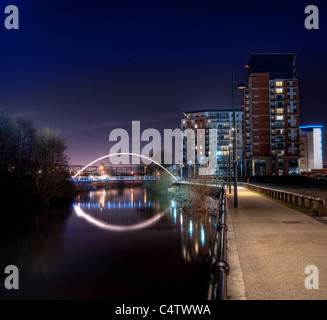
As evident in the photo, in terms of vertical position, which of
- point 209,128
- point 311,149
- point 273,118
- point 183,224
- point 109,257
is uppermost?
point 209,128

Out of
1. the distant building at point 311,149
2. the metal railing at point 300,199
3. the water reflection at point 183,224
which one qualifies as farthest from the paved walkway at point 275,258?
the distant building at point 311,149

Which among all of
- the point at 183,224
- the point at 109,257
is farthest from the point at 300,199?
the point at 109,257

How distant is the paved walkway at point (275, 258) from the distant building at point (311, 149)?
Answer: 126421mm

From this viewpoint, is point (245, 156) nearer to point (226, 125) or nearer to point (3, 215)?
A: point (226, 125)

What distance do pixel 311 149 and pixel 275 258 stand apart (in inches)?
5353

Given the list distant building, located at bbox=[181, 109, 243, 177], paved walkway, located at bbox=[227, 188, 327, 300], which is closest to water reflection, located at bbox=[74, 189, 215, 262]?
paved walkway, located at bbox=[227, 188, 327, 300]

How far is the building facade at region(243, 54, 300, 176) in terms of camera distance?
95625mm

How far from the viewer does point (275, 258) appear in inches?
341

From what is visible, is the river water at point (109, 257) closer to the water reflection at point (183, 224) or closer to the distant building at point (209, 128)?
the water reflection at point (183, 224)

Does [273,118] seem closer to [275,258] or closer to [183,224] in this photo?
[183,224]

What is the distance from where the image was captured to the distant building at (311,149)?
13112cm

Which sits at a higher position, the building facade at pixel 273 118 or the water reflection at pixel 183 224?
the building facade at pixel 273 118

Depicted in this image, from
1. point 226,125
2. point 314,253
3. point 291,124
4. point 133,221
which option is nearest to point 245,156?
point 291,124

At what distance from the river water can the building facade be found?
218ft
